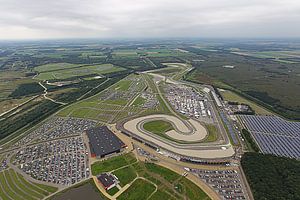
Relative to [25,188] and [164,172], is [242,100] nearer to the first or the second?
[164,172]

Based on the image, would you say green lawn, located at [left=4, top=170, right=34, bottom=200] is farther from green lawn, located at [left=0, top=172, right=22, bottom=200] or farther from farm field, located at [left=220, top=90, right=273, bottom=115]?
farm field, located at [left=220, top=90, right=273, bottom=115]


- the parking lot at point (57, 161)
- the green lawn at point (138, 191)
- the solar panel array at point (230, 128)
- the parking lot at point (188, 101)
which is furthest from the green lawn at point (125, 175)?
the parking lot at point (188, 101)

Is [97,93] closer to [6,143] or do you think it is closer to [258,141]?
[6,143]

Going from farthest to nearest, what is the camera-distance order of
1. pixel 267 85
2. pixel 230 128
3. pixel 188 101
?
1. pixel 267 85
2. pixel 188 101
3. pixel 230 128

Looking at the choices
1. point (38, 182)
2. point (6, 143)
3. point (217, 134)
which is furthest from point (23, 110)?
point (217, 134)

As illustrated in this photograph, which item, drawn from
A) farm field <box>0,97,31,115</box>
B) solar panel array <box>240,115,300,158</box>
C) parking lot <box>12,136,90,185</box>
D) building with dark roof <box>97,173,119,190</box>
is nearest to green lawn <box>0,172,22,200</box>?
parking lot <box>12,136,90,185</box>

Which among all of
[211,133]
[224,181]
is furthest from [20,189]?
[211,133]

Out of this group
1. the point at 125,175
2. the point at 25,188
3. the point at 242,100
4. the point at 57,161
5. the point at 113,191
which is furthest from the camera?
the point at 242,100

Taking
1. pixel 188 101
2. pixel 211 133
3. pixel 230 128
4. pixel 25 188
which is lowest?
pixel 25 188
